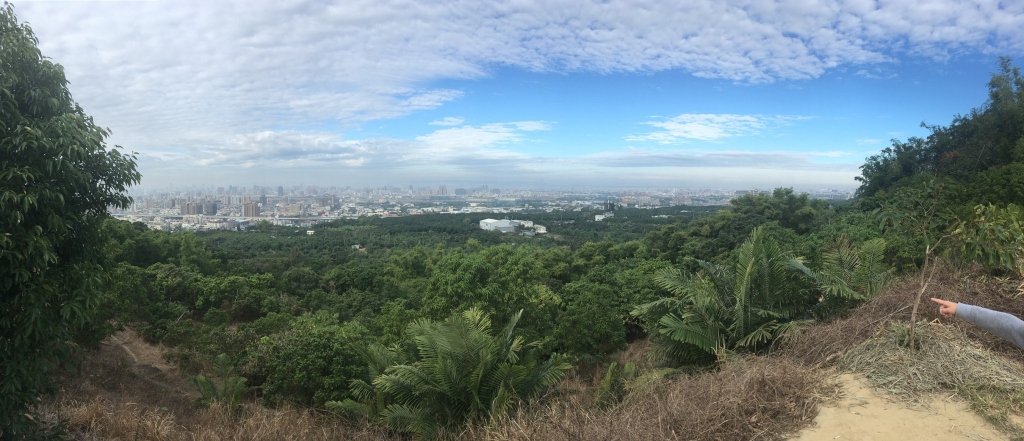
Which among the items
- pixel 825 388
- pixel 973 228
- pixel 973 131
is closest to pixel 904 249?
pixel 973 228

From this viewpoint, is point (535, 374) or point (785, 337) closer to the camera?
point (785, 337)

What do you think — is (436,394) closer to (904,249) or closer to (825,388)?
(825,388)

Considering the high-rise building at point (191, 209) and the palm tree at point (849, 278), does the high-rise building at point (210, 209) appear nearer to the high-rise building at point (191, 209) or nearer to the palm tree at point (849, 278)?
the high-rise building at point (191, 209)

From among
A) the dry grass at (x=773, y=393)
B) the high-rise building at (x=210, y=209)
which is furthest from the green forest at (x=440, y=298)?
the high-rise building at (x=210, y=209)

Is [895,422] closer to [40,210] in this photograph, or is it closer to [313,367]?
[40,210]

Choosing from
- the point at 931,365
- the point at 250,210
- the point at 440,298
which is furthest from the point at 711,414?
the point at 250,210

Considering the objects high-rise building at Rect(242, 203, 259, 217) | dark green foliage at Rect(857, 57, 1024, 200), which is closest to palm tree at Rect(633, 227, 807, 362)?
dark green foliage at Rect(857, 57, 1024, 200)
